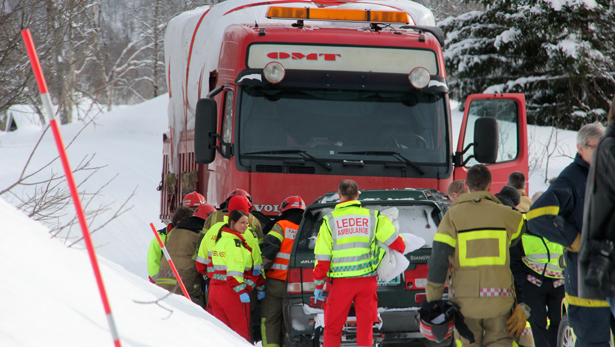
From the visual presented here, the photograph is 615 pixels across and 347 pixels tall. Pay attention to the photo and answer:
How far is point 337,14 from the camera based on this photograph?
24.4 ft

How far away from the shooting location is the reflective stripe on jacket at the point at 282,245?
20.2 feet

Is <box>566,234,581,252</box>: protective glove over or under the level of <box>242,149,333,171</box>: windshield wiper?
over

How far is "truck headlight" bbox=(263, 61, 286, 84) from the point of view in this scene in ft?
21.1

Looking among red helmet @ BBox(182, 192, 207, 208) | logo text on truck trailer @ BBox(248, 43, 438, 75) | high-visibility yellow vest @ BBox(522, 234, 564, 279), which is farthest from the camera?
red helmet @ BBox(182, 192, 207, 208)

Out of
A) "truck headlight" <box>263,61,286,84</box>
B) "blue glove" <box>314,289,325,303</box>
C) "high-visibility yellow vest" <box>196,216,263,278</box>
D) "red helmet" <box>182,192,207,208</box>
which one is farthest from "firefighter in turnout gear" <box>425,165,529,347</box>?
"red helmet" <box>182,192,207,208</box>

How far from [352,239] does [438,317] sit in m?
1.17

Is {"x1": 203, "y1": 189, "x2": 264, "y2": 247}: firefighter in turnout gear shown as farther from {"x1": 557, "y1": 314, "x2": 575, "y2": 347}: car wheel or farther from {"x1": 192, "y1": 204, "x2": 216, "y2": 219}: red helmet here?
{"x1": 557, "y1": 314, "x2": 575, "y2": 347}: car wheel

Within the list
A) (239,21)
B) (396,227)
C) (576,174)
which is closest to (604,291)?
(576,174)

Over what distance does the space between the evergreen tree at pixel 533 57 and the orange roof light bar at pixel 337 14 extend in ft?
53.5

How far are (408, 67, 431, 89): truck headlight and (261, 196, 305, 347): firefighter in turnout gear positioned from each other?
1742 mm

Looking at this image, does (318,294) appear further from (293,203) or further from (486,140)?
(486,140)

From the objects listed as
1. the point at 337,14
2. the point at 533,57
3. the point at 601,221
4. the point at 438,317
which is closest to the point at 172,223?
the point at 337,14

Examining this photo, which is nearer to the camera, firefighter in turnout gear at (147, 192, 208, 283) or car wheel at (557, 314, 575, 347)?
car wheel at (557, 314, 575, 347)

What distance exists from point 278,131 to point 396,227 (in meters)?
1.89
